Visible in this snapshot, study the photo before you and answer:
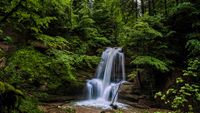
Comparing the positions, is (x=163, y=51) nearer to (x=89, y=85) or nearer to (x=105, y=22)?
(x=89, y=85)

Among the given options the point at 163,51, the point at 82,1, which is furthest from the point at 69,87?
the point at 82,1

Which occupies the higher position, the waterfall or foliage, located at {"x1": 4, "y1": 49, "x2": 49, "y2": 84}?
foliage, located at {"x1": 4, "y1": 49, "x2": 49, "y2": 84}

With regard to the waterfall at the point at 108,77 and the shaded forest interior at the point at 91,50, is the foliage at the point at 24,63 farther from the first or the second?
the waterfall at the point at 108,77

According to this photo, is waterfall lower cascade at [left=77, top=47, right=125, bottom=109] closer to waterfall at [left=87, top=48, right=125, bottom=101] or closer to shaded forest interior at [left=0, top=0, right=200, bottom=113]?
waterfall at [left=87, top=48, right=125, bottom=101]

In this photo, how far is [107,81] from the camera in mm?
19578

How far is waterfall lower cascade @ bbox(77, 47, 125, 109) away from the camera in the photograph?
17422 mm

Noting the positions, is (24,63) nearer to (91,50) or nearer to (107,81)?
(107,81)

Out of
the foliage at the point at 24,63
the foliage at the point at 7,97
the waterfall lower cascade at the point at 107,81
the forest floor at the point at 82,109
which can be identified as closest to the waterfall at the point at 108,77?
the waterfall lower cascade at the point at 107,81

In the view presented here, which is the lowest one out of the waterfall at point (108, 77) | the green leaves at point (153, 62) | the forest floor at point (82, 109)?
the forest floor at point (82, 109)

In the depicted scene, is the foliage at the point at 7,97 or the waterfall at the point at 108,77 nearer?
the foliage at the point at 7,97

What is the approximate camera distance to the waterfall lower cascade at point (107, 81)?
1742 centimetres

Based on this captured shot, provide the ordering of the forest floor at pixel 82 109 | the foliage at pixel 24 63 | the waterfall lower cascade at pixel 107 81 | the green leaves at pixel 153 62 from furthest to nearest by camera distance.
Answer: the waterfall lower cascade at pixel 107 81, the green leaves at pixel 153 62, the forest floor at pixel 82 109, the foliage at pixel 24 63

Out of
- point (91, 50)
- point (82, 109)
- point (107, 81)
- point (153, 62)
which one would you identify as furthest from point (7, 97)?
point (91, 50)

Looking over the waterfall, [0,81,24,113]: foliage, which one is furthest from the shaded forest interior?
[0,81,24,113]: foliage
